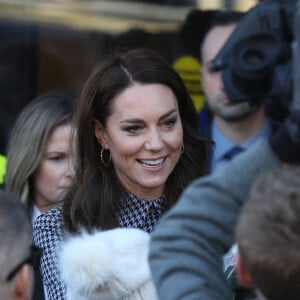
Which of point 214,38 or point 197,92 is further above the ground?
point 214,38

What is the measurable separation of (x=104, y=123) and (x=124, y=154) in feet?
0.47

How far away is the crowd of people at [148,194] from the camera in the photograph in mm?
1804

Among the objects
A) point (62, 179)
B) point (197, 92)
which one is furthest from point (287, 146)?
point (197, 92)

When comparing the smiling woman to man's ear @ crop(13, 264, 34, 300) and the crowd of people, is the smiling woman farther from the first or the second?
man's ear @ crop(13, 264, 34, 300)

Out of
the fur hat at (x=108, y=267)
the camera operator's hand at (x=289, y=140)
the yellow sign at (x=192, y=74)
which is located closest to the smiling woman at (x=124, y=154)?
the fur hat at (x=108, y=267)

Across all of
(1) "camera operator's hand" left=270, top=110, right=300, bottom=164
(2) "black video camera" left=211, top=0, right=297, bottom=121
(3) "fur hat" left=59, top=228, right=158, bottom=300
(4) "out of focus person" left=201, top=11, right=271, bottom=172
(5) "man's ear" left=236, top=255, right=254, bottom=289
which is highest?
(2) "black video camera" left=211, top=0, right=297, bottom=121

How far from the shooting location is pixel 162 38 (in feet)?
19.7

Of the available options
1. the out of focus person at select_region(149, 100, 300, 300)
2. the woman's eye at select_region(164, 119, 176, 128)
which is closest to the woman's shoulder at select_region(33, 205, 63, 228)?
the woman's eye at select_region(164, 119, 176, 128)

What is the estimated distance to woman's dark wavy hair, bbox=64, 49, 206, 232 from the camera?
10.6 ft

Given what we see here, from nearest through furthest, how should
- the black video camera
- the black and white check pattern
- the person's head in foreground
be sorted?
the person's head in foreground → the black video camera → the black and white check pattern

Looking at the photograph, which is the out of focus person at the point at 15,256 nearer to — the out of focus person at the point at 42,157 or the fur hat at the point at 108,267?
the fur hat at the point at 108,267

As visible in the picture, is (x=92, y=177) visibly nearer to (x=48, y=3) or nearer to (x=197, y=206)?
(x=197, y=206)

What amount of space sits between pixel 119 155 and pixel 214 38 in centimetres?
190

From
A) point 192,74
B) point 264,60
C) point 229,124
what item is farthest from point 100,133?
point 192,74
